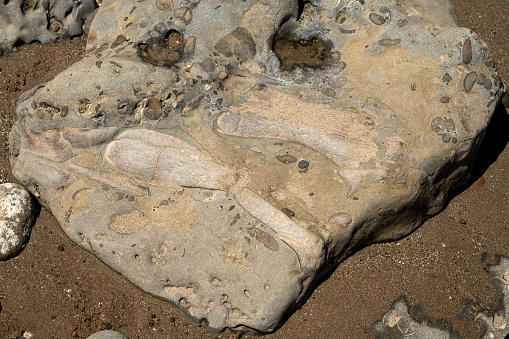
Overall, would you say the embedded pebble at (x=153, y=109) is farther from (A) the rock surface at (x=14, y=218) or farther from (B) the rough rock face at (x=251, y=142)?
(A) the rock surface at (x=14, y=218)

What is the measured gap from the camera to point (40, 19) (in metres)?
3.62

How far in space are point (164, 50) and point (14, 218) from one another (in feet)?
5.00

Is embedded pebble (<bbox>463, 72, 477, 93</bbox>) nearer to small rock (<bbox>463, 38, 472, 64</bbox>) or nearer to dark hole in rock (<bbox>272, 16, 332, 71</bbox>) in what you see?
small rock (<bbox>463, 38, 472, 64</bbox>)

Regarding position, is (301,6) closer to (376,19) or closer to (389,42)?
(376,19)

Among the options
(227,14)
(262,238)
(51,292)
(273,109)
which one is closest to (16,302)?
(51,292)

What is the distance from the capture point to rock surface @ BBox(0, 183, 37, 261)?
10.2 ft

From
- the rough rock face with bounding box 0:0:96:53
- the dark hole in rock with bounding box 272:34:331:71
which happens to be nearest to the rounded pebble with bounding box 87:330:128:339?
the dark hole in rock with bounding box 272:34:331:71

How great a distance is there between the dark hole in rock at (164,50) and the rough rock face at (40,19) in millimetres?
998

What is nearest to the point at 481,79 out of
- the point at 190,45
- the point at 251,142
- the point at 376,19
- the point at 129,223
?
the point at 376,19

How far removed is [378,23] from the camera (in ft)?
10.00

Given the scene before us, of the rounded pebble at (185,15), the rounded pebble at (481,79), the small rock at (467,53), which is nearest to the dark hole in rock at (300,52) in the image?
the rounded pebble at (185,15)

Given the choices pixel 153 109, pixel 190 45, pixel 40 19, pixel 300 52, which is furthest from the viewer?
pixel 40 19

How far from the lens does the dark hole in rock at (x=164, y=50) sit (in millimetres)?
3051

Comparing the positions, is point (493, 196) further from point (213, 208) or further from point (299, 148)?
point (213, 208)
